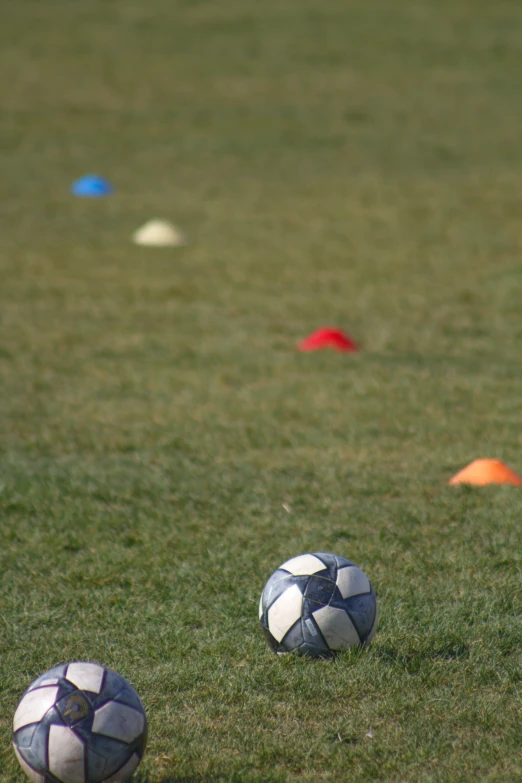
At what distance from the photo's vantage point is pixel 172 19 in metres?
28.1

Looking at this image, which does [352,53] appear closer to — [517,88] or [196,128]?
[517,88]

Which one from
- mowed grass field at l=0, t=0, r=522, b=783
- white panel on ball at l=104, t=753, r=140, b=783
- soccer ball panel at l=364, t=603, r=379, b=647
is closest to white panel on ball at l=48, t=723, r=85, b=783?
white panel on ball at l=104, t=753, r=140, b=783

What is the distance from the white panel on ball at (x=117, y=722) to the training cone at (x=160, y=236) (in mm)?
9372

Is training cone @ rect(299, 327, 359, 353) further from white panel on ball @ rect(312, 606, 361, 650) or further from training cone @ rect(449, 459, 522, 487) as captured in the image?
white panel on ball @ rect(312, 606, 361, 650)

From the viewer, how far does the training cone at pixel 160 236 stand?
12.2 m

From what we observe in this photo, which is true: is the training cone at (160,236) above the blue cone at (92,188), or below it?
below

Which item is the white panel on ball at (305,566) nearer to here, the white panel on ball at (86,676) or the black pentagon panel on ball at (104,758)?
the white panel on ball at (86,676)

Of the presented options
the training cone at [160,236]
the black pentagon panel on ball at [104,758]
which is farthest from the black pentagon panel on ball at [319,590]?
the training cone at [160,236]

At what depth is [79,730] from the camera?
3.16m

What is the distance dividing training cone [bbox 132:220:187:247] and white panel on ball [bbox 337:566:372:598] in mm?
8510

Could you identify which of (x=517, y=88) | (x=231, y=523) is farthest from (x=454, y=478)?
(x=517, y=88)

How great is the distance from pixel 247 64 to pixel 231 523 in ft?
67.3

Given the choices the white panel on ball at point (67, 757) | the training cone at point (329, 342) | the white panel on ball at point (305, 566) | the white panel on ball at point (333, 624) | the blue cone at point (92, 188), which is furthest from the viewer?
the blue cone at point (92, 188)

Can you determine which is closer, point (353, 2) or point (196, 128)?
point (196, 128)
